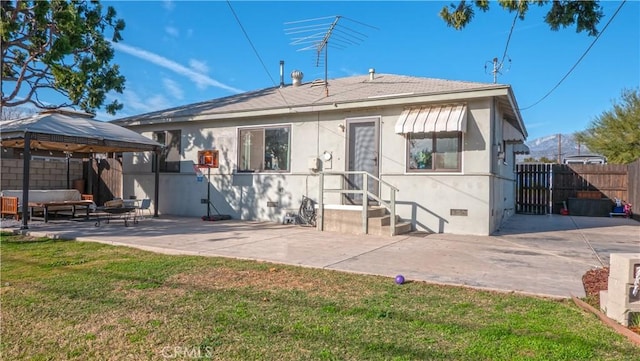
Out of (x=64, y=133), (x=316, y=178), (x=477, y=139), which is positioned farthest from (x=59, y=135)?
(x=477, y=139)

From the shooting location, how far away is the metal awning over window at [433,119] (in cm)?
862

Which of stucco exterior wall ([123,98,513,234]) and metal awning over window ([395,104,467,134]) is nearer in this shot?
metal awning over window ([395,104,467,134])

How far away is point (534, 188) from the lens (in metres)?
16.4

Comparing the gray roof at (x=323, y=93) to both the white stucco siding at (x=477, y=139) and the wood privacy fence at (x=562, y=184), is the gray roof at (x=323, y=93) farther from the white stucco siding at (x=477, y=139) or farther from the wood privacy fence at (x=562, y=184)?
the wood privacy fence at (x=562, y=184)

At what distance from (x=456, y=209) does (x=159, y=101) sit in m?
18.4

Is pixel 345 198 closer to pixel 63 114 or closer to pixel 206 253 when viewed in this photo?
pixel 206 253

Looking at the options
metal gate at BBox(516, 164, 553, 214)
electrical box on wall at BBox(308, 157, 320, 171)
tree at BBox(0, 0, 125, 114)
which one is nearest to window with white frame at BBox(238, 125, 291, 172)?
electrical box on wall at BBox(308, 157, 320, 171)

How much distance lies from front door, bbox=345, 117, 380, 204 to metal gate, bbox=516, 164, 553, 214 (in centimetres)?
956

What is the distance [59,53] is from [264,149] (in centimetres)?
721

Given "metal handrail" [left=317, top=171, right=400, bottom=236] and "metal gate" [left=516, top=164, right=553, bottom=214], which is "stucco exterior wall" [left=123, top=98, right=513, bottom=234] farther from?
"metal gate" [left=516, top=164, right=553, bottom=214]

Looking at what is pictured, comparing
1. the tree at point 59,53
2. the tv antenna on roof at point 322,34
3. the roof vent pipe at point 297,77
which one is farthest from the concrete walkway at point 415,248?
the roof vent pipe at point 297,77

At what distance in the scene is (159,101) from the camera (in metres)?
21.9

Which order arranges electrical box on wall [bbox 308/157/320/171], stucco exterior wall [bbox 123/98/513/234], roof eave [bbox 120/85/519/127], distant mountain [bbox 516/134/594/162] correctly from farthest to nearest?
distant mountain [bbox 516/134/594/162] → electrical box on wall [bbox 308/157/320/171] → stucco exterior wall [bbox 123/98/513/234] → roof eave [bbox 120/85/519/127]

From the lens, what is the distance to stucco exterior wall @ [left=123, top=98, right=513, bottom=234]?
352 inches
